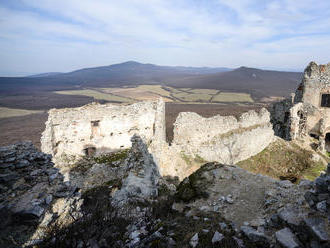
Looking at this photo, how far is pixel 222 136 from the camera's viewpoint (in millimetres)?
14617

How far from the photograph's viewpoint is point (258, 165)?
16203mm

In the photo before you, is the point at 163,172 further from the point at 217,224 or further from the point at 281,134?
the point at 281,134

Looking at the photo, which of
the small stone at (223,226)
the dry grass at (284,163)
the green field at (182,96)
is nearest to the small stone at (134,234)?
the small stone at (223,226)

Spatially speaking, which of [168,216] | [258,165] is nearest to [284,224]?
[168,216]

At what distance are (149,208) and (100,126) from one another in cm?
813

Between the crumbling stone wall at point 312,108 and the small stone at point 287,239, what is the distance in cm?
1812

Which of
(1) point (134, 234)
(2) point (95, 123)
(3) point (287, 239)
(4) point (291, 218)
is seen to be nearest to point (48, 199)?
(1) point (134, 234)

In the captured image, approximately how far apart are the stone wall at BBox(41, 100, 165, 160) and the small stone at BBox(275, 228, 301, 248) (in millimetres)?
8527

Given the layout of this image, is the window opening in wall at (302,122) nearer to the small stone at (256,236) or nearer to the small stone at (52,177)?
the small stone at (256,236)

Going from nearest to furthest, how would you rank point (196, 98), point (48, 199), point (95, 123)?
point (48, 199), point (95, 123), point (196, 98)

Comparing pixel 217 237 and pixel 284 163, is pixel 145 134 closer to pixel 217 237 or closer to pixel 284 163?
pixel 217 237

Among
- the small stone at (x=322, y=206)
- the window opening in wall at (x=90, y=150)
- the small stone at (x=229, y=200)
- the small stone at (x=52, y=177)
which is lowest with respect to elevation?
the window opening in wall at (x=90, y=150)

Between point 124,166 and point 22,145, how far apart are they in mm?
3923

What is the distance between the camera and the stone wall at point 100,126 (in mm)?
11562
